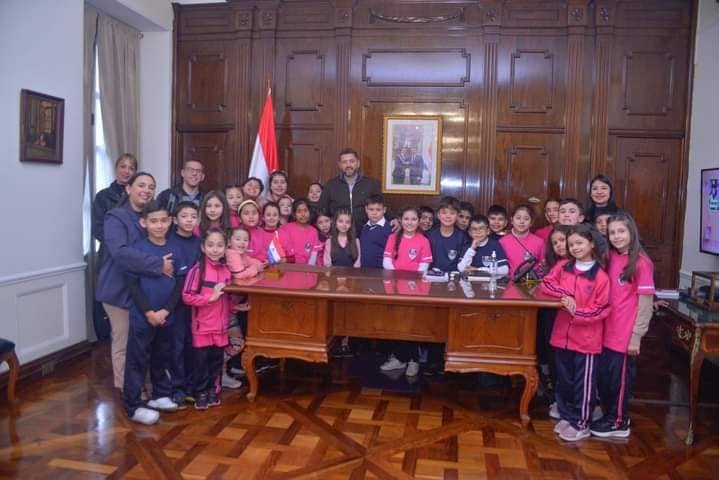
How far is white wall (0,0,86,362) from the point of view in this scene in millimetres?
3555

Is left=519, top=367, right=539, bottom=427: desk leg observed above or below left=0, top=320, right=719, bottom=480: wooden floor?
above

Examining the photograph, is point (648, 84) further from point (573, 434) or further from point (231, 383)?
point (231, 383)

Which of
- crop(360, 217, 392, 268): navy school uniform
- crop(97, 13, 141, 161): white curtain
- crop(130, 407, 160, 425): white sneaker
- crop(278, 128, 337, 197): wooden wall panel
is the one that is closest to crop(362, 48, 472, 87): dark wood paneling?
crop(278, 128, 337, 197): wooden wall panel

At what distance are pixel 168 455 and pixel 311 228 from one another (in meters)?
2.04

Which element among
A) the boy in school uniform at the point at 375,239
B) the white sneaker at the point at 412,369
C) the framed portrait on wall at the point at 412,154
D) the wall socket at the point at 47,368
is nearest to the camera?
the wall socket at the point at 47,368

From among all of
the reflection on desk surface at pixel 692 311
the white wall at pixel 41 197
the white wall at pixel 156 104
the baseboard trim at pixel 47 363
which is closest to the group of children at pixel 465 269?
the reflection on desk surface at pixel 692 311

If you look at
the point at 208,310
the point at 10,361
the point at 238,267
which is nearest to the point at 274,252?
the point at 238,267

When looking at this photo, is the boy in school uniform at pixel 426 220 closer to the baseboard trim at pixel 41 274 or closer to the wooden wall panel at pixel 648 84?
the wooden wall panel at pixel 648 84

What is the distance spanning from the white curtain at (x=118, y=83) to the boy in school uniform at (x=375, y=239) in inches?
98.4

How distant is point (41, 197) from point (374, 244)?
2.39m

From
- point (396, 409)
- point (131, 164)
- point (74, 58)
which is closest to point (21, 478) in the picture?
point (396, 409)

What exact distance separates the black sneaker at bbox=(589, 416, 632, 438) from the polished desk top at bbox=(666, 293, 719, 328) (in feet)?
2.16

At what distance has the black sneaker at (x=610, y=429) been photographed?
301 centimetres

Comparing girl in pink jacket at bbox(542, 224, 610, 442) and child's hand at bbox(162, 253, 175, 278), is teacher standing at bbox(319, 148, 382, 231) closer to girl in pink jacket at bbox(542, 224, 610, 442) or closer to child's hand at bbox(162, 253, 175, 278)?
child's hand at bbox(162, 253, 175, 278)
